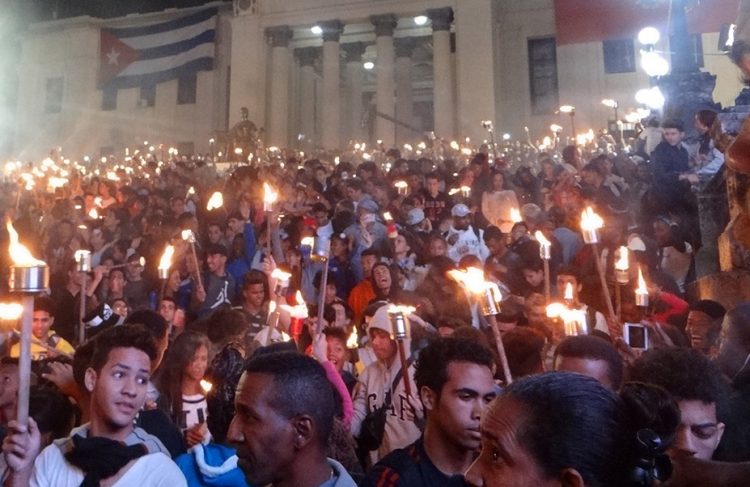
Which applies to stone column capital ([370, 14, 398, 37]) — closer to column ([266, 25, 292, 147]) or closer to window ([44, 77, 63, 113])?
column ([266, 25, 292, 147])

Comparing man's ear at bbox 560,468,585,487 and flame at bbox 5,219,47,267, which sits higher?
flame at bbox 5,219,47,267

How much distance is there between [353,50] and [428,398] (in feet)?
114

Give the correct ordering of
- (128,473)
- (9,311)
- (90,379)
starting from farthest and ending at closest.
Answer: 1. (9,311)
2. (90,379)
3. (128,473)

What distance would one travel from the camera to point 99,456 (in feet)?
→ 9.93

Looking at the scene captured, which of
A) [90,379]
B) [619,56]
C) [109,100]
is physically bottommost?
[90,379]

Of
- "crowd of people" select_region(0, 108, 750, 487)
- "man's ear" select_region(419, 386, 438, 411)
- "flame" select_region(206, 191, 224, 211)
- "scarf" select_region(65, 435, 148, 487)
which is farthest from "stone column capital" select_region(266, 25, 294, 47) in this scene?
"scarf" select_region(65, 435, 148, 487)

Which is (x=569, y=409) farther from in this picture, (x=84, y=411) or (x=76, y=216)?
(x=76, y=216)

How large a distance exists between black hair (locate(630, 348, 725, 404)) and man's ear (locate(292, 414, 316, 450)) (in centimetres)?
143

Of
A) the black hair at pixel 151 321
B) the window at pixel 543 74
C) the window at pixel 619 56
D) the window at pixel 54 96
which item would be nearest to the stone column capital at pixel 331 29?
the window at pixel 543 74

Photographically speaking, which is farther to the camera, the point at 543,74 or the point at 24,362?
the point at 543,74

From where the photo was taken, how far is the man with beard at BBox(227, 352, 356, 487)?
2.59m

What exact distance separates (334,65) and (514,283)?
83.5ft

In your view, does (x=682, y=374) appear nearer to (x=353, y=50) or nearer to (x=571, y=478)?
(x=571, y=478)

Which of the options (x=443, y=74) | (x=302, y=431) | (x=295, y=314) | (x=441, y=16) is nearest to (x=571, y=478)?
(x=302, y=431)
